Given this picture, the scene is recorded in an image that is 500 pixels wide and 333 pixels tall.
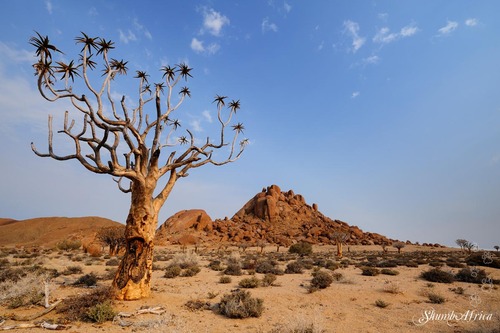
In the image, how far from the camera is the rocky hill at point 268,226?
60.9m

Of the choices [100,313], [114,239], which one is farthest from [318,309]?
[114,239]

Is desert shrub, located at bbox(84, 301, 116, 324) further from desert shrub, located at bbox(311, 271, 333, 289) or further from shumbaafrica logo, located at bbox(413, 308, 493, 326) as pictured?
shumbaafrica logo, located at bbox(413, 308, 493, 326)

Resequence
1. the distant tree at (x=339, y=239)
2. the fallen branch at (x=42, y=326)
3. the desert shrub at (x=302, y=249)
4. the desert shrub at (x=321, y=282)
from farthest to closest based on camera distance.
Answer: the desert shrub at (x=302, y=249)
the distant tree at (x=339, y=239)
the desert shrub at (x=321, y=282)
the fallen branch at (x=42, y=326)

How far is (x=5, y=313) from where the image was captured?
7676 mm

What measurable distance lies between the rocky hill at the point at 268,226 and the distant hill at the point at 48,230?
1792 centimetres

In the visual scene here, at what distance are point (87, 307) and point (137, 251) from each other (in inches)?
75.2

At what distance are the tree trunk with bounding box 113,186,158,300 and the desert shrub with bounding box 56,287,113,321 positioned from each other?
0.48 metres

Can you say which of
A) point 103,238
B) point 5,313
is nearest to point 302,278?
point 5,313

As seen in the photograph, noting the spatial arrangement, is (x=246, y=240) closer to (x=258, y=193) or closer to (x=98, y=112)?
(x=258, y=193)

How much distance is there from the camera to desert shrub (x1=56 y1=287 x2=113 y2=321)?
7008mm

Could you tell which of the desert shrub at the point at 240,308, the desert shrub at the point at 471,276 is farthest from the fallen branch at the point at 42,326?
the desert shrub at the point at 471,276

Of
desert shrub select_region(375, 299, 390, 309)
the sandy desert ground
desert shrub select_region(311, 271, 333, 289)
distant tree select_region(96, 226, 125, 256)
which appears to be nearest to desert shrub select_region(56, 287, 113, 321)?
the sandy desert ground

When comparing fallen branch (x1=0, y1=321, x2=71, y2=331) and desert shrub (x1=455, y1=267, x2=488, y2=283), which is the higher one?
desert shrub (x1=455, y1=267, x2=488, y2=283)

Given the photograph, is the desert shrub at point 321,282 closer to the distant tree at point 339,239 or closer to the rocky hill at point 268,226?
the distant tree at point 339,239
